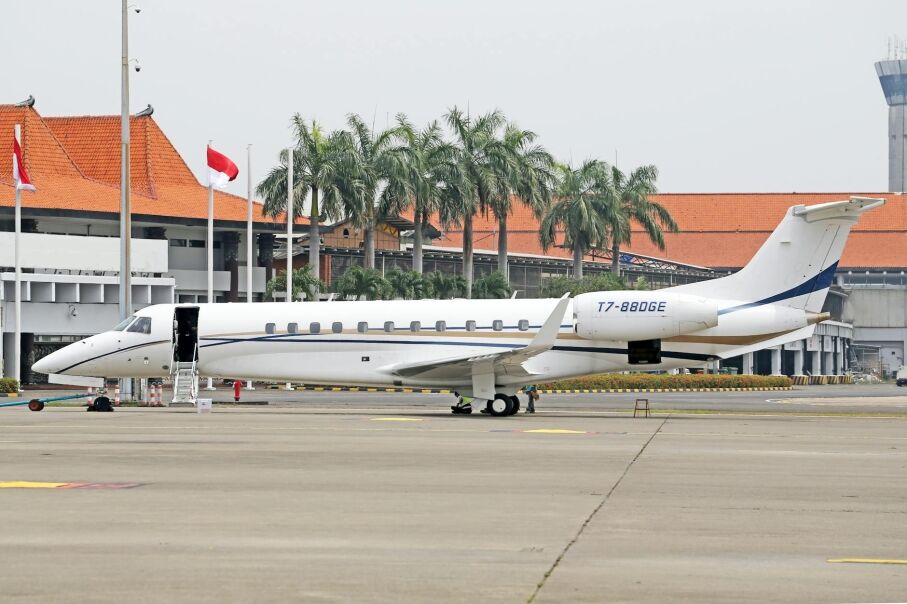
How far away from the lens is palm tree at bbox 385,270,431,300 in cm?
6475

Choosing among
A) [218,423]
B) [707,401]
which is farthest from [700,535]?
[707,401]

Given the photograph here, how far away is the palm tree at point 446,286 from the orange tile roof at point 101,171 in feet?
27.7

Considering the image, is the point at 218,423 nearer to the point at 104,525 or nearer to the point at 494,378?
the point at 494,378

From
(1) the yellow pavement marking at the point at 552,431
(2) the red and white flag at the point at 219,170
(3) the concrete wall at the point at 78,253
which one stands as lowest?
(1) the yellow pavement marking at the point at 552,431

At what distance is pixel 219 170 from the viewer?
48.2m

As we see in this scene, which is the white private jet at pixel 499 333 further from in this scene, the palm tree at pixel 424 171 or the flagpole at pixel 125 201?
the palm tree at pixel 424 171

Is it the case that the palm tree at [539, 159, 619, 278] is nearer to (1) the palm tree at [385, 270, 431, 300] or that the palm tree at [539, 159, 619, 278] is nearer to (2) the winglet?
(1) the palm tree at [385, 270, 431, 300]

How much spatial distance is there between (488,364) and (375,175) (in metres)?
33.5

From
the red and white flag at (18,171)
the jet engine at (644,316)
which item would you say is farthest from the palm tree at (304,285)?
the jet engine at (644,316)

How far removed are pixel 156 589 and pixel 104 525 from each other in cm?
341

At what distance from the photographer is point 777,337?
33281mm

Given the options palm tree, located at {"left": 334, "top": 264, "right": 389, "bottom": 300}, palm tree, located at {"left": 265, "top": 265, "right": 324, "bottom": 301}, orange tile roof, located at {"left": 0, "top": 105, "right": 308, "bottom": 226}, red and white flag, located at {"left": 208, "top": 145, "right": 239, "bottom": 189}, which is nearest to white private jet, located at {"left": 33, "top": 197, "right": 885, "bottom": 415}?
red and white flag, located at {"left": 208, "top": 145, "right": 239, "bottom": 189}

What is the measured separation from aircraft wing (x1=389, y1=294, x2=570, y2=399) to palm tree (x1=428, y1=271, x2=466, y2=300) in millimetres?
33269

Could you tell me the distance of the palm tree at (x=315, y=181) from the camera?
6203 cm
